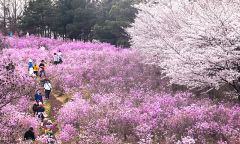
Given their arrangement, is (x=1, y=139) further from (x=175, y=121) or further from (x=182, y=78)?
(x=182, y=78)

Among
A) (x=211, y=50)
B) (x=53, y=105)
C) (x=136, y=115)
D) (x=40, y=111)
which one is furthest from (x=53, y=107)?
(x=211, y=50)

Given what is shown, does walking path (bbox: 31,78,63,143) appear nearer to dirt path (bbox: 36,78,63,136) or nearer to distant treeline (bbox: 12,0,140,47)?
dirt path (bbox: 36,78,63,136)

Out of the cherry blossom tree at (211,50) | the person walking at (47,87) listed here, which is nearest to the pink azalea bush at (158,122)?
the cherry blossom tree at (211,50)

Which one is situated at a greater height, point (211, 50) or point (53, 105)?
point (211, 50)

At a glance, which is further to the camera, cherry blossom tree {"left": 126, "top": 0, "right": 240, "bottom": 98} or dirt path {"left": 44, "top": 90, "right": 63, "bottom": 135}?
dirt path {"left": 44, "top": 90, "right": 63, "bottom": 135}

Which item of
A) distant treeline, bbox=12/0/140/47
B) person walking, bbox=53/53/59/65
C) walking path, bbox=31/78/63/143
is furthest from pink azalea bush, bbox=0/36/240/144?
distant treeline, bbox=12/0/140/47

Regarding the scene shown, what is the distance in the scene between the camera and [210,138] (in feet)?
24.5

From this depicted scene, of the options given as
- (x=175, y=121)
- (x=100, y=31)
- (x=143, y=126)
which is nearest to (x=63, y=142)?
(x=143, y=126)

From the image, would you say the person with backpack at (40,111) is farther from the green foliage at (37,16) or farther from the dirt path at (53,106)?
the green foliage at (37,16)

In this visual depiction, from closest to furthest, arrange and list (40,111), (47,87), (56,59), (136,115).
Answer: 1. (136,115)
2. (40,111)
3. (47,87)
4. (56,59)

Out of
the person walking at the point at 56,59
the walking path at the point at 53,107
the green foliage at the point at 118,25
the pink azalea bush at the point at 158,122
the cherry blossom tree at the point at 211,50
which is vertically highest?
the green foliage at the point at 118,25

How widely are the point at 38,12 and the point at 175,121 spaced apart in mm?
34601

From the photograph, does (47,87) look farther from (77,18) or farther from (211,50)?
(77,18)

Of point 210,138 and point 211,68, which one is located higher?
point 211,68
